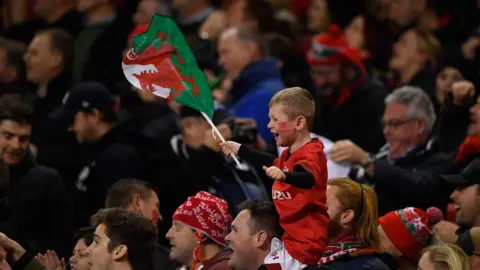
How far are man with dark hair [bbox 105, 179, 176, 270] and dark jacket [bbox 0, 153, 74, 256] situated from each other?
15.0 inches

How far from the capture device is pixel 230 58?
1107 centimetres

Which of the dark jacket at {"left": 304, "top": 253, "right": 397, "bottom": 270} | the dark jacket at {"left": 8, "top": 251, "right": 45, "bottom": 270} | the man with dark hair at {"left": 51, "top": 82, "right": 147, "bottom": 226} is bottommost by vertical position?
the man with dark hair at {"left": 51, "top": 82, "right": 147, "bottom": 226}

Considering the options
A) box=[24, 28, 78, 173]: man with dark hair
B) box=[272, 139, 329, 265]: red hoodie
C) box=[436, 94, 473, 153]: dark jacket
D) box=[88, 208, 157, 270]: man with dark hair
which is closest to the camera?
box=[272, 139, 329, 265]: red hoodie

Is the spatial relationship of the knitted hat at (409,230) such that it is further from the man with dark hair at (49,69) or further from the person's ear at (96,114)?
the man with dark hair at (49,69)

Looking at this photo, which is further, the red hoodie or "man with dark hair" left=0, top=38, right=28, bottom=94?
"man with dark hair" left=0, top=38, right=28, bottom=94

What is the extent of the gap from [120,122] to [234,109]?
0.92 meters

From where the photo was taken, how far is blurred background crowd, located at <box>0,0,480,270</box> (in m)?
8.93

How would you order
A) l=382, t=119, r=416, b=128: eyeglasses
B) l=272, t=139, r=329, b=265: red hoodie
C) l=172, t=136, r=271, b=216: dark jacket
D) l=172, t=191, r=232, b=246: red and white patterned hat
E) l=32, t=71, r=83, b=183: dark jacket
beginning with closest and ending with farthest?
l=272, t=139, r=329, b=265: red hoodie, l=172, t=191, r=232, b=246: red and white patterned hat, l=172, t=136, r=271, b=216: dark jacket, l=382, t=119, r=416, b=128: eyeglasses, l=32, t=71, r=83, b=183: dark jacket

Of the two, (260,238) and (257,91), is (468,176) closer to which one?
(260,238)

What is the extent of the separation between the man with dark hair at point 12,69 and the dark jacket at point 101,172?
2136 millimetres

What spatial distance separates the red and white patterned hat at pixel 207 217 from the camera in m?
8.55

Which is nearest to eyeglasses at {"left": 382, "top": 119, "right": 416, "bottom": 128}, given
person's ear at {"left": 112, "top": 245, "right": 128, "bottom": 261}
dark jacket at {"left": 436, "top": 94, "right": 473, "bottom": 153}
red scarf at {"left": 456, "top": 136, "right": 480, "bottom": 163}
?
dark jacket at {"left": 436, "top": 94, "right": 473, "bottom": 153}

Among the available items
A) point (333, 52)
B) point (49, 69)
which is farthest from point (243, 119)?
point (49, 69)

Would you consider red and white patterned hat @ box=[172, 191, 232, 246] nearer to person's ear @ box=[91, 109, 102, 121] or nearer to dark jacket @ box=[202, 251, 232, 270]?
dark jacket @ box=[202, 251, 232, 270]
